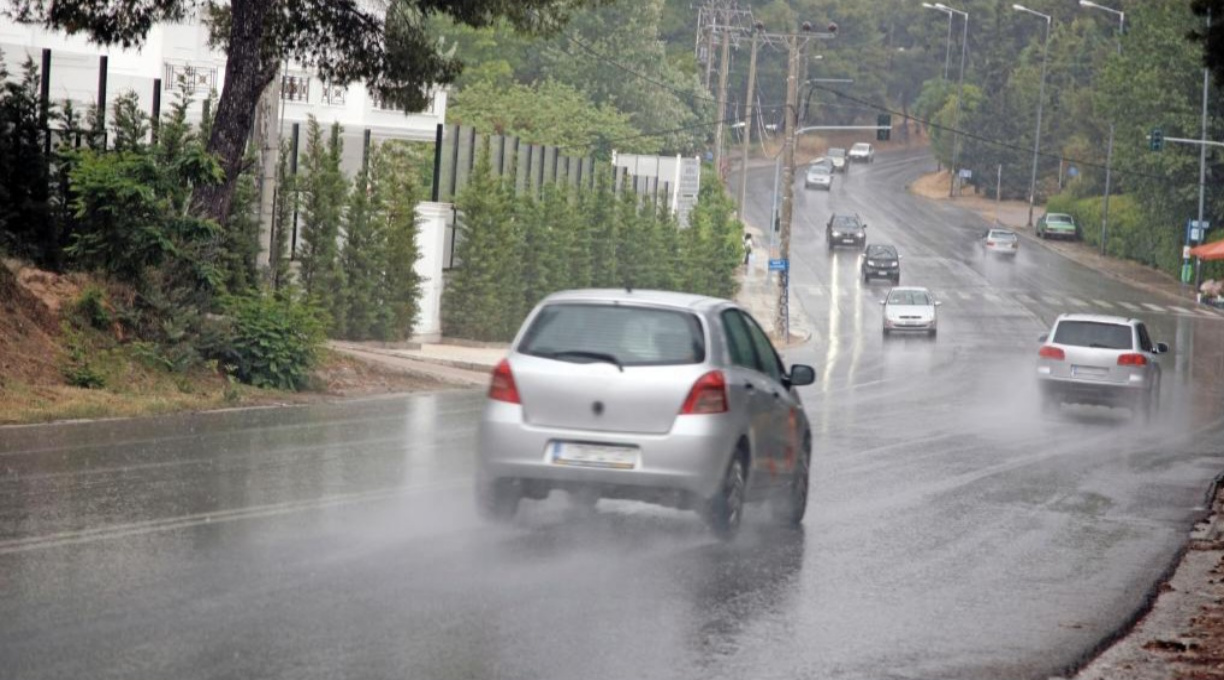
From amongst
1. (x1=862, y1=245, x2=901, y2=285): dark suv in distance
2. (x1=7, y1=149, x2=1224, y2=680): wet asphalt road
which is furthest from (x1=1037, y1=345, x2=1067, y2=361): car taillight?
(x1=862, y1=245, x2=901, y2=285): dark suv in distance

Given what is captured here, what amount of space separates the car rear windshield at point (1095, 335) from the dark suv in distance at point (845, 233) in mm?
69547

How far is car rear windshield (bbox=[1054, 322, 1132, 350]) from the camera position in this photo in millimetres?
31578

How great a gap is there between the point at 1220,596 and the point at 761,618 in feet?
11.9

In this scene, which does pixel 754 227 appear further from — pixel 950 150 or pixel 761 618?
pixel 761 618

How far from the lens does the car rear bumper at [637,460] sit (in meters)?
12.2

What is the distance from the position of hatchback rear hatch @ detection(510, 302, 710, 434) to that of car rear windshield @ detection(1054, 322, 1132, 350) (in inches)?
801

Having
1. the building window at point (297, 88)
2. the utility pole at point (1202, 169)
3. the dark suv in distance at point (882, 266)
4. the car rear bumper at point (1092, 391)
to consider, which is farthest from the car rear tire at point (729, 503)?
the dark suv in distance at point (882, 266)

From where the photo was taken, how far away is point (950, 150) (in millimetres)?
140875

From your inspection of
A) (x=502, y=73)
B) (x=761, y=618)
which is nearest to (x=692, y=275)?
(x=502, y=73)

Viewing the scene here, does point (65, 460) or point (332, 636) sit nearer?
point (332, 636)

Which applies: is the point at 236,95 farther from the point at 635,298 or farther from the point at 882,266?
the point at 882,266

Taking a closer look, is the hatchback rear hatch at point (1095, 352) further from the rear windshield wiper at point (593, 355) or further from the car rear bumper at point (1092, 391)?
the rear windshield wiper at point (593, 355)

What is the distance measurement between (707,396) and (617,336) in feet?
2.47

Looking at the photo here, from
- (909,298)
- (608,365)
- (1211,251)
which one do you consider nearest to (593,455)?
(608,365)
